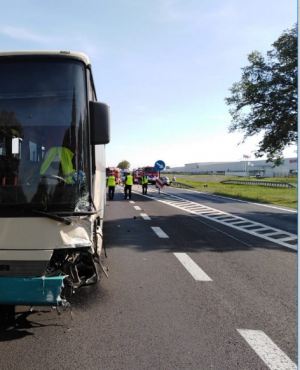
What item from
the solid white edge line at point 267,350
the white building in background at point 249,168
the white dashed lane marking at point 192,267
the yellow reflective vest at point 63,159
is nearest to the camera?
the solid white edge line at point 267,350

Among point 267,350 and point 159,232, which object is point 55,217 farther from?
point 159,232

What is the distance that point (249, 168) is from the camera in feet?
434

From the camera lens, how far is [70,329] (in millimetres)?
4055

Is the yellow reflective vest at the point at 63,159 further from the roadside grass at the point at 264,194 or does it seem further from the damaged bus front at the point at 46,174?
the roadside grass at the point at 264,194

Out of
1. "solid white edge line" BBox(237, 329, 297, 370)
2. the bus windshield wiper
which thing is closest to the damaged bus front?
the bus windshield wiper

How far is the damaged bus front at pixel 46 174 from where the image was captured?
3.64 m

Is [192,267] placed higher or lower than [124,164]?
lower

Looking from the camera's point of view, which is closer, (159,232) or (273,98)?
(159,232)

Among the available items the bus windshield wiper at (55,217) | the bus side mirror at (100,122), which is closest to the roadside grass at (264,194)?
the bus side mirror at (100,122)

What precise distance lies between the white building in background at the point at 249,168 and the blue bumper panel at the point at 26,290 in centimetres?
10327

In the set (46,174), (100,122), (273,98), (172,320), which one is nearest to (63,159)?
(46,174)

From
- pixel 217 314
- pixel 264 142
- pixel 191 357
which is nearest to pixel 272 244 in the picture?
pixel 217 314

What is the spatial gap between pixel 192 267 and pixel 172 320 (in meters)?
2.50

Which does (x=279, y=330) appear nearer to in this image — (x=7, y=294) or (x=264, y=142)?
(x=7, y=294)
